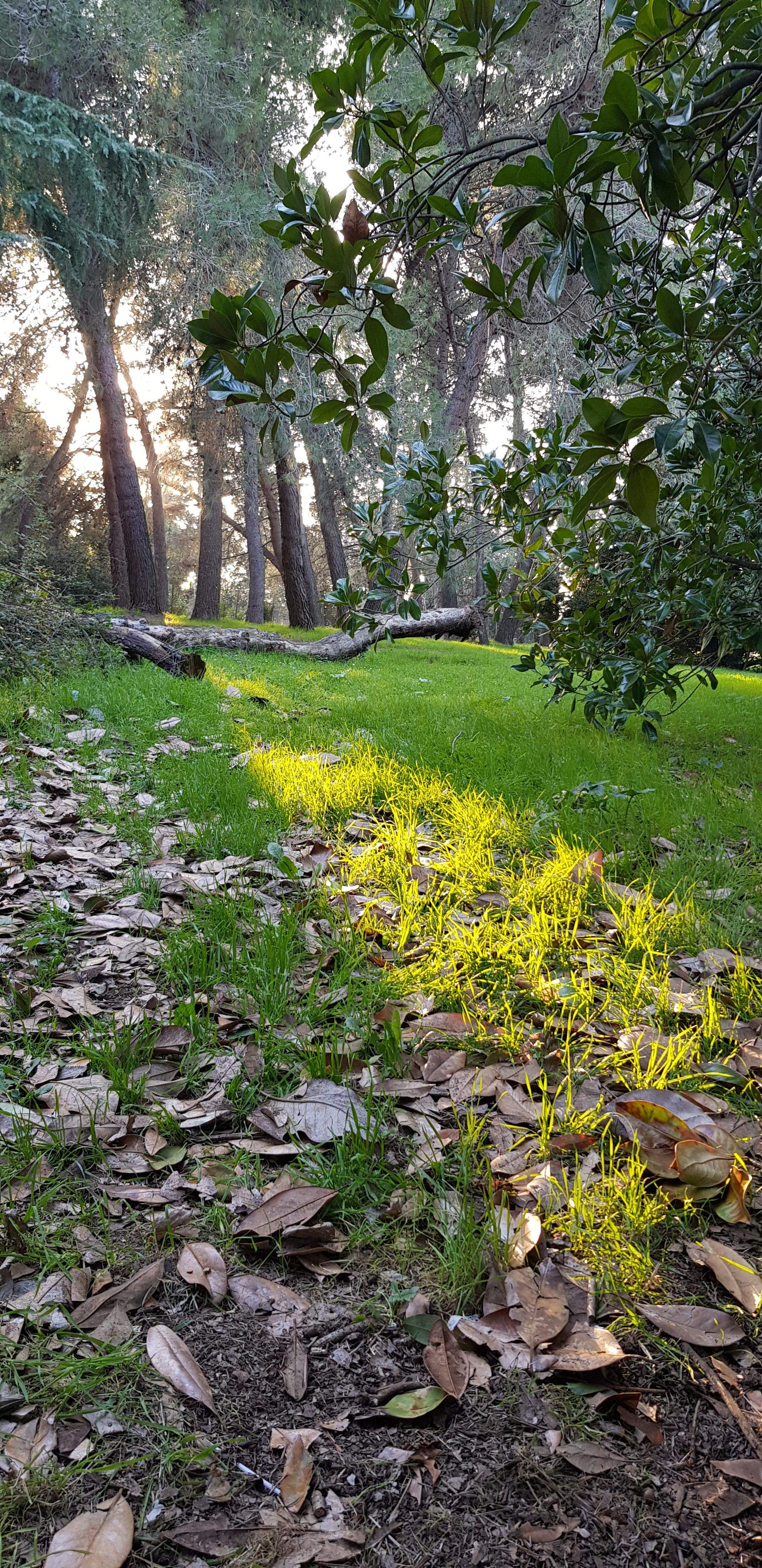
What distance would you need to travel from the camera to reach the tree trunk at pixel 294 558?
607 inches

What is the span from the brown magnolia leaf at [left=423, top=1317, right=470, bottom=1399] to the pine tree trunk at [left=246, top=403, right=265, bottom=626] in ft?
45.4

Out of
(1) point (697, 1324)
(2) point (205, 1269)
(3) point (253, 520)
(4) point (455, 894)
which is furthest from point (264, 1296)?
(3) point (253, 520)

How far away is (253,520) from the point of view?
15.7 meters

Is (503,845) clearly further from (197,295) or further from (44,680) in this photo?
(197,295)

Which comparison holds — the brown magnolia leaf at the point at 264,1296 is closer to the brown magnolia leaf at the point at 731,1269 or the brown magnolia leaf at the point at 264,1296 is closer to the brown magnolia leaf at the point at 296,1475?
the brown magnolia leaf at the point at 296,1475

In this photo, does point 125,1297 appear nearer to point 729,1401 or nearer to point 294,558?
point 729,1401

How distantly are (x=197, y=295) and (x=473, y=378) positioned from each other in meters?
5.00

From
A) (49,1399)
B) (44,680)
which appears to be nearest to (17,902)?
(49,1399)

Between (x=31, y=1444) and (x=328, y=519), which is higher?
(x=328, y=519)

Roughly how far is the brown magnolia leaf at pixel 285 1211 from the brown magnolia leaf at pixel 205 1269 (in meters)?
0.06

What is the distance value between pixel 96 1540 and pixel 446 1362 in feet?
1.65

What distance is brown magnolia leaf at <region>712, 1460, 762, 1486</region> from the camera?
1.00 metres

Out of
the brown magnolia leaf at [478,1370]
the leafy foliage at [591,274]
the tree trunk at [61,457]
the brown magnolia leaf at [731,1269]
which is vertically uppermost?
the tree trunk at [61,457]

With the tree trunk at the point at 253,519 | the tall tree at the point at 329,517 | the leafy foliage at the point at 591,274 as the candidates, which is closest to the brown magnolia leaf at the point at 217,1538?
the leafy foliage at the point at 591,274
